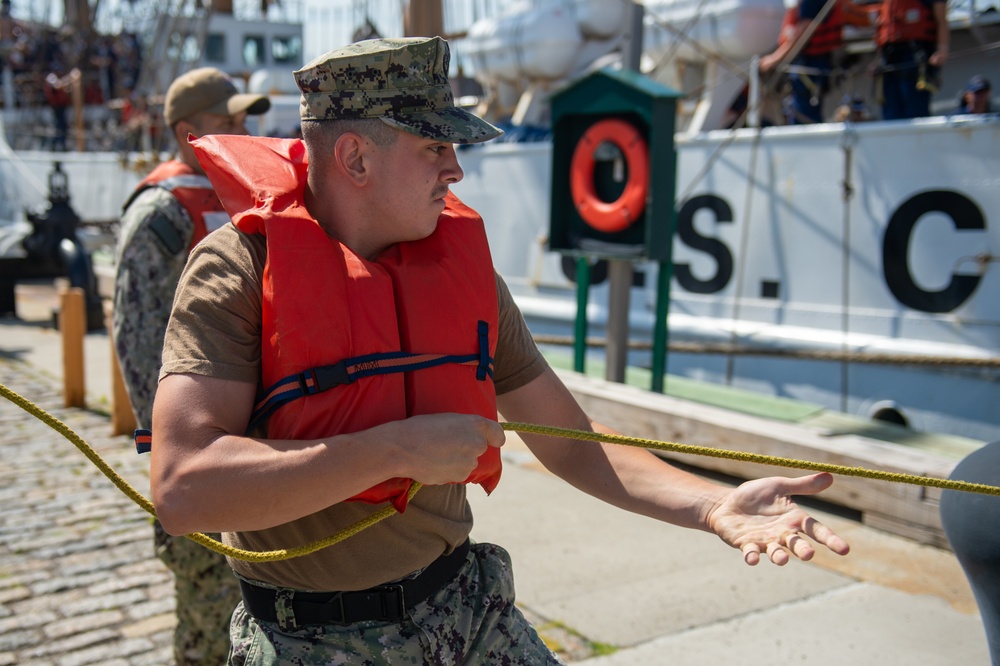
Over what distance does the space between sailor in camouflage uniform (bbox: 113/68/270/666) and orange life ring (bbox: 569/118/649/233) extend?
3.89 meters

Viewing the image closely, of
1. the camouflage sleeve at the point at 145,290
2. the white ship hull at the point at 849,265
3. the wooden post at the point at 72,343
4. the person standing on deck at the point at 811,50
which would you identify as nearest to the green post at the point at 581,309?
the white ship hull at the point at 849,265

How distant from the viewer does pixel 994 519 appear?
1.97 m

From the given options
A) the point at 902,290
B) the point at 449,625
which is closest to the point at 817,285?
the point at 902,290

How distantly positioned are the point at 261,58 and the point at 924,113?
2302 cm

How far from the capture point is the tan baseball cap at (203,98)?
3.26 m

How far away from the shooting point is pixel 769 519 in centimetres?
176

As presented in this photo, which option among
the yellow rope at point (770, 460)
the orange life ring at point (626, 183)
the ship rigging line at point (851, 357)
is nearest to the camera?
the yellow rope at point (770, 460)

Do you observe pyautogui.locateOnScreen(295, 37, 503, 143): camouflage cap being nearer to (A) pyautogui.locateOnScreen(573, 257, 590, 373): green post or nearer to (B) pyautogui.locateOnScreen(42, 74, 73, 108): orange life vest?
(A) pyautogui.locateOnScreen(573, 257, 590, 373): green post

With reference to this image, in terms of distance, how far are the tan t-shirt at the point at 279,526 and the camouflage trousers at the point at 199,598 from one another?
3.83 feet

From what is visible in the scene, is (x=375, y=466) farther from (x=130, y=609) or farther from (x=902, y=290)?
(x=902, y=290)

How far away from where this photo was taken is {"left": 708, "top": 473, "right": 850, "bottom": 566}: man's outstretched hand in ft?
5.33

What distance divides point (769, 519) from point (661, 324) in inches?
195

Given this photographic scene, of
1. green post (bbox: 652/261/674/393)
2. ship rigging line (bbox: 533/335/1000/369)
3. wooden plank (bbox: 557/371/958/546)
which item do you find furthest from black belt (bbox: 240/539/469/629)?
green post (bbox: 652/261/674/393)

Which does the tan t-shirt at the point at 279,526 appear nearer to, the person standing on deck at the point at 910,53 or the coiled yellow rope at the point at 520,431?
the coiled yellow rope at the point at 520,431
